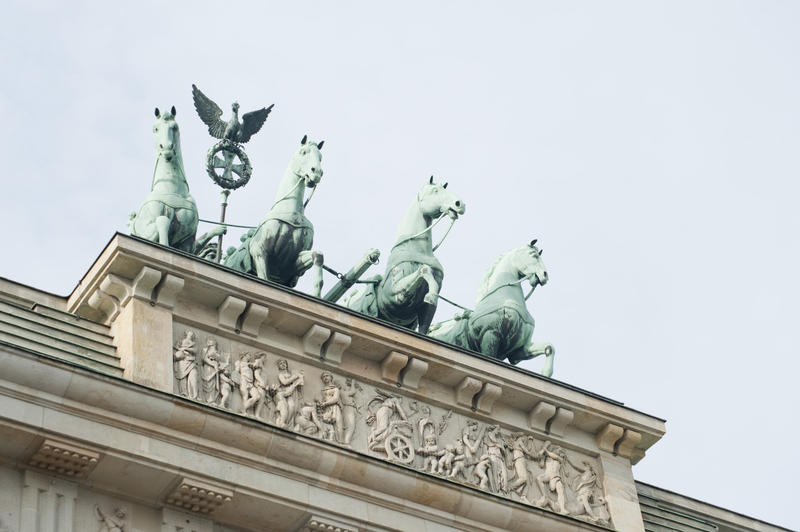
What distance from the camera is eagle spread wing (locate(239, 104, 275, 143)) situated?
30.1 metres

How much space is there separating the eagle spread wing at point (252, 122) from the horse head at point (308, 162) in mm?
Answer: 1509

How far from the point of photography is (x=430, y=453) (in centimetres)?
2578

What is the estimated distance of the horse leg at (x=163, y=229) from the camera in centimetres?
2593

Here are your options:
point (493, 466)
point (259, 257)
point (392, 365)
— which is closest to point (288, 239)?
point (259, 257)

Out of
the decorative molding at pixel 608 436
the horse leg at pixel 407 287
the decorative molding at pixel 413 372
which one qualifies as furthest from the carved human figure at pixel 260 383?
the decorative molding at pixel 608 436

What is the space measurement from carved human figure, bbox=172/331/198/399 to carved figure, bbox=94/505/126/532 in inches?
73.3

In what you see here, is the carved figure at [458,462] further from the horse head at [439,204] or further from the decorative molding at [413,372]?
the horse head at [439,204]

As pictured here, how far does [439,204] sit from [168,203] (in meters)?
5.16

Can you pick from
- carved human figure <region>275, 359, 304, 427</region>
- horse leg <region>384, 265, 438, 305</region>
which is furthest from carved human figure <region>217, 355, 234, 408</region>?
horse leg <region>384, 265, 438, 305</region>

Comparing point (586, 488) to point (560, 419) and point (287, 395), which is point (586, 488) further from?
point (287, 395)

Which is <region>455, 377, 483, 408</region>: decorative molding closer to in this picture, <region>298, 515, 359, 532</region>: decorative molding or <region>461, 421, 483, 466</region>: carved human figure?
<region>461, 421, 483, 466</region>: carved human figure

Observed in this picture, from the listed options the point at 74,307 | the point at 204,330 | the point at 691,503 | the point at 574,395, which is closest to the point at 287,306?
the point at 204,330

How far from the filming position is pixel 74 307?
24.9 metres

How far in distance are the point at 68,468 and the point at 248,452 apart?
232 centimetres
